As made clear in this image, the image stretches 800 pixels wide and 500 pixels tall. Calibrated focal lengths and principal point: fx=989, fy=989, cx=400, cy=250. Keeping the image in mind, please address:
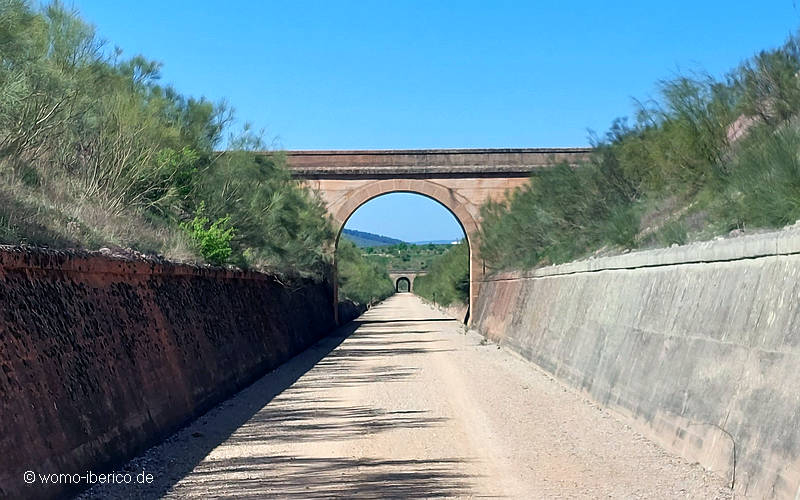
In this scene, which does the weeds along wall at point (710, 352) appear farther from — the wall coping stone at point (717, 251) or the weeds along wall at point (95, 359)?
the weeds along wall at point (95, 359)

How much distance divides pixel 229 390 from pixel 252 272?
288 inches

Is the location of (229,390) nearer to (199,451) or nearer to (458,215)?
(199,451)

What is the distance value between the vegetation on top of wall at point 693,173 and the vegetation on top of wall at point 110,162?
8313mm

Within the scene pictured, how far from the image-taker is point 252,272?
922 inches

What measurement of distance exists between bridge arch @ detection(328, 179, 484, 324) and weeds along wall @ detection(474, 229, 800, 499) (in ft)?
106

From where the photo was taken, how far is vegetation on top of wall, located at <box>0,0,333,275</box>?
13.1 meters

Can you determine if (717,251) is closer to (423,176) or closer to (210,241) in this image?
(210,241)

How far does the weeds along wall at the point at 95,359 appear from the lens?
7312mm

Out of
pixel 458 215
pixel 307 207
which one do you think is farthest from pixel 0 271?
pixel 458 215

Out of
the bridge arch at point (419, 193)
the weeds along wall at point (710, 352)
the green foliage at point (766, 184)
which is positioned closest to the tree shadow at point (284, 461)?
the weeds along wall at point (710, 352)

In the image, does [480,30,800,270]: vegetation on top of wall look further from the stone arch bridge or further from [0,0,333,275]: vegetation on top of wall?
the stone arch bridge

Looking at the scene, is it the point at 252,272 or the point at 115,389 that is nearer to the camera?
the point at 115,389

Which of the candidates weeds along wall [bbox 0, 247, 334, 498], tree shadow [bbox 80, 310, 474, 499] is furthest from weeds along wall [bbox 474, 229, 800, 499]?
weeds along wall [bbox 0, 247, 334, 498]

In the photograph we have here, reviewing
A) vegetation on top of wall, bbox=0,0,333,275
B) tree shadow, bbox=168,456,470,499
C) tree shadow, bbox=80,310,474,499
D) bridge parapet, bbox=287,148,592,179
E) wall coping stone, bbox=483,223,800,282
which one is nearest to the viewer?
tree shadow, bbox=168,456,470,499
